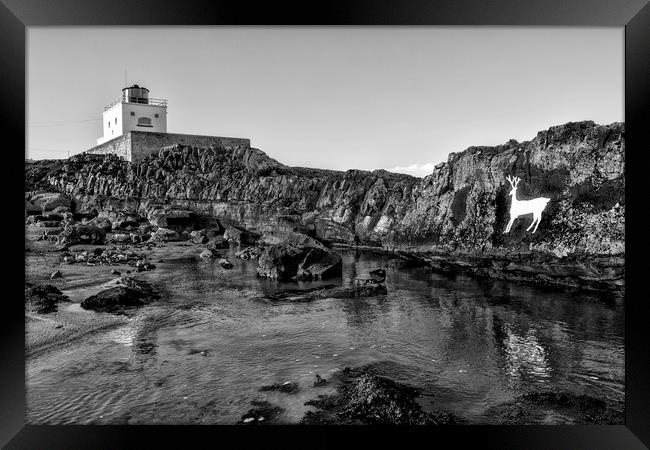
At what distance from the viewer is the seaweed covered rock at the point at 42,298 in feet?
35.7

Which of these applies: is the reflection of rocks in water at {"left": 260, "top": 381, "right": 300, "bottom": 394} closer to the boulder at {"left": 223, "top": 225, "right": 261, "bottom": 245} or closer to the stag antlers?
the stag antlers

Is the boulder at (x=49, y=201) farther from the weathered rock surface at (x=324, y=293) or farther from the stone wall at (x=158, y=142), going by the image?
the weathered rock surface at (x=324, y=293)

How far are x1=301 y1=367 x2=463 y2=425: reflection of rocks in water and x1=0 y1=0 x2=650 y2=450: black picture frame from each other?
0.45m

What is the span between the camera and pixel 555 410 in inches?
262

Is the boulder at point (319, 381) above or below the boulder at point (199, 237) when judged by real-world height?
below

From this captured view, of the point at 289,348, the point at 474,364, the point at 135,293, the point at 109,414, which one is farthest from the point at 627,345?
the point at 135,293

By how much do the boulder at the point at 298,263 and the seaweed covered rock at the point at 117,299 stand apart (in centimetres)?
485

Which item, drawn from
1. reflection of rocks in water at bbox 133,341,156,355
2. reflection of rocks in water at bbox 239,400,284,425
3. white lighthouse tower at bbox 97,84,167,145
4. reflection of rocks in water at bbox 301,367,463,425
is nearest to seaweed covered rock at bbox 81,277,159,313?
reflection of rocks in water at bbox 133,341,156,355

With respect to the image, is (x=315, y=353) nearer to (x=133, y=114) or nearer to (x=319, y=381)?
(x=319, y=381)

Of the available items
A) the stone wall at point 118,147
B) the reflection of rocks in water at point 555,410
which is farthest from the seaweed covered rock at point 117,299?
the stone wall at point 118,147

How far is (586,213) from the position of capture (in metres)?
13.1

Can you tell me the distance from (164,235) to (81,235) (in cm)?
469

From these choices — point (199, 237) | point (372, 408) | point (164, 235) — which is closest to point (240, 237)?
point (199, 237)

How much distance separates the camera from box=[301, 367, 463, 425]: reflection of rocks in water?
20.1 feet
